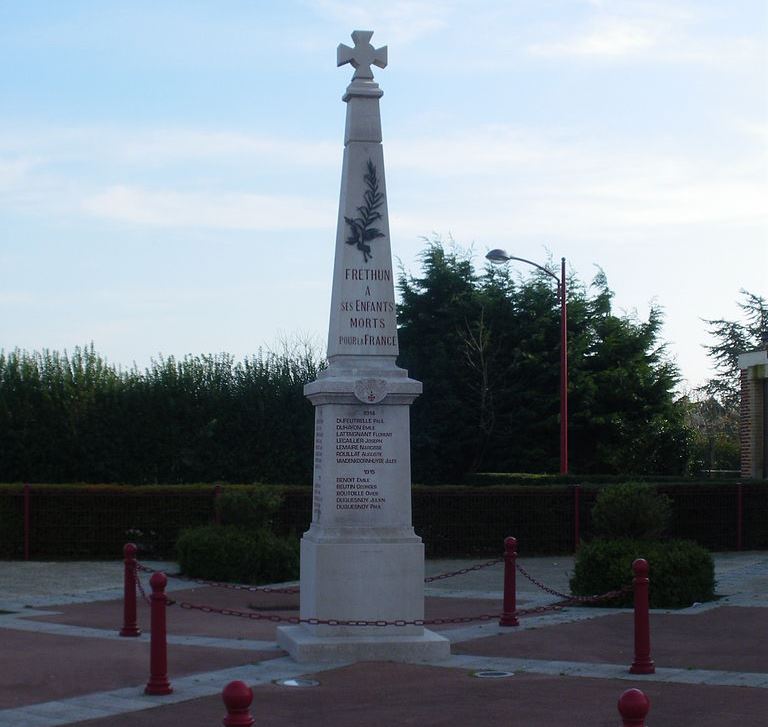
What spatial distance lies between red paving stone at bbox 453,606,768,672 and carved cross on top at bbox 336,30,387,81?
6415 mm

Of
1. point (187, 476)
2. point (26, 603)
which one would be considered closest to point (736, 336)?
point (187, 476)

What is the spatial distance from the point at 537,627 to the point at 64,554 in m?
12.1

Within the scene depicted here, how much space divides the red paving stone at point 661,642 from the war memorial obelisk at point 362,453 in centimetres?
102

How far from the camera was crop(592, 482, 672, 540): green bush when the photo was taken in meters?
16.5

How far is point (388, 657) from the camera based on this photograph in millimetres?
12289

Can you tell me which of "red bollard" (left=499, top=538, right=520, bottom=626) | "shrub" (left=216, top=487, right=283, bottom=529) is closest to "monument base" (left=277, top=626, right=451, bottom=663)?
"red bollard" (left=499, top=538, right=520, bottom=626)

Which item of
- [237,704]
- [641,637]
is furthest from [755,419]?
[237,704]

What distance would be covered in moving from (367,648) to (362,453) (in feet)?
6.63

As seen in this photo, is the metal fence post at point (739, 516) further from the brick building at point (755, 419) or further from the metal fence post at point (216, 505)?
the metal fence post at point (216, 505)

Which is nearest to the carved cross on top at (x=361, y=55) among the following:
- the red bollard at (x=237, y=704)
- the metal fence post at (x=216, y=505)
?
the red bollard at (x=237, y=704)

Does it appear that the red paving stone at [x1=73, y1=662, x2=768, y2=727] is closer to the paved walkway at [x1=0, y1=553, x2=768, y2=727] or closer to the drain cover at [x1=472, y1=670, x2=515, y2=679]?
the paved walkway at [x1=0, y1=553, x2=768, y2=727]

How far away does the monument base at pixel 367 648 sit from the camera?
39.7ft

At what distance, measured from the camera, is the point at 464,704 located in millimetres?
9906

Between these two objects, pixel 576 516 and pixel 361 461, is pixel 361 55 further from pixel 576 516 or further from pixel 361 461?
pixel 576 516
